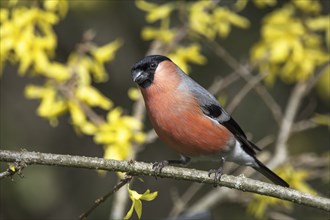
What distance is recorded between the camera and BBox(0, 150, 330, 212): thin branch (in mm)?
3410

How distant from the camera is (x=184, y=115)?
436cm

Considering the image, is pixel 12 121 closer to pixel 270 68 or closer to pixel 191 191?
pixel 191 191

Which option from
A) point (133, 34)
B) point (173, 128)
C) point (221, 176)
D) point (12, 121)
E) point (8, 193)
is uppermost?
point (133, 34)

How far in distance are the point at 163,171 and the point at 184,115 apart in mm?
850

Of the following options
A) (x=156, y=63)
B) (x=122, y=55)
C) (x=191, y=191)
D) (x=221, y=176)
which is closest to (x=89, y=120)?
(x=156, y=63)

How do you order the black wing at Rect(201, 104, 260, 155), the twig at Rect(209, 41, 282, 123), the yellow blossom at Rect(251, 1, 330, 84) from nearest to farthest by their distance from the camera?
the black wing at Rect(201, 104, 260, 155) < the yellow blossom at Rect(251, 1, 330, 84) < the twig at Rect(209, 41, 282, 123)

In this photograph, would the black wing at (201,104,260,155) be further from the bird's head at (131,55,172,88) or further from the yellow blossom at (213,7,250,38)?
the yellow blossom at (213,7,250,38)

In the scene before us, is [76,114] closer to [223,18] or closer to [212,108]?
[212,108]

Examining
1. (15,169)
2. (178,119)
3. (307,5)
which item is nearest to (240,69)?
(307,5)

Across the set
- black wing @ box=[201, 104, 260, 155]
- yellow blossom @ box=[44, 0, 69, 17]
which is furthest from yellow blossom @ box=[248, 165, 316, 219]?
yellow blossom @ box=[44, 0, 69, 17]

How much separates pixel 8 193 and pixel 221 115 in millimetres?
2444

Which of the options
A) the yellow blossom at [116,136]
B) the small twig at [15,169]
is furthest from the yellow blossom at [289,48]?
the small twig at [15,169]

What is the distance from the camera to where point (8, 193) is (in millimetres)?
6219

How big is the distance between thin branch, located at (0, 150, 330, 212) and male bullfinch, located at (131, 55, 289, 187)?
2.20 ft
